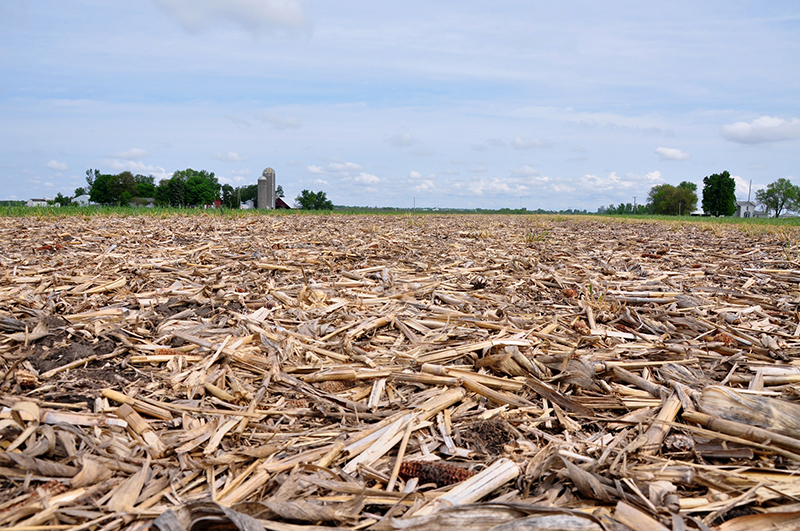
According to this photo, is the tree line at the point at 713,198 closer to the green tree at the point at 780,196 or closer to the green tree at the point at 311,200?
the green tree at the point at 780,196

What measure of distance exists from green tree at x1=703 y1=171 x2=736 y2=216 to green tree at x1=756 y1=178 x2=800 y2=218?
94.0ft

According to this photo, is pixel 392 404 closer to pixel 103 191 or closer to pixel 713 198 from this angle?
pixel 713 198

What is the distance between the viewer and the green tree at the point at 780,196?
99.2 meters

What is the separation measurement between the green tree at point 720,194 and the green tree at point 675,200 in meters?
6.85

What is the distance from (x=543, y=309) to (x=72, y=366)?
3.42 metres

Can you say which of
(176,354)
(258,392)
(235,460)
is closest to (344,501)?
(235,460)

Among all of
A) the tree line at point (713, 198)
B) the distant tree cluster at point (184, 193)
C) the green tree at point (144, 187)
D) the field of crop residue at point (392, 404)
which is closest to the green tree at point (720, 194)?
the tree line at point (713, 198)

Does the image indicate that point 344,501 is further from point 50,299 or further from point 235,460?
point 50,299

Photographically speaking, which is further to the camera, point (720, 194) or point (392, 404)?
point (720, 194)

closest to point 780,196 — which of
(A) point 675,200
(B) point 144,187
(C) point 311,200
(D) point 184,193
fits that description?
(A) point 675,200

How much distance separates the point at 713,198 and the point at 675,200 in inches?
506

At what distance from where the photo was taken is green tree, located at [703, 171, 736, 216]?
79875 millimetres

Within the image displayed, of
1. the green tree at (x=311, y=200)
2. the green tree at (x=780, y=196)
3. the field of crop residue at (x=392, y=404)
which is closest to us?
the field of crop residue at (x=392, y=404)

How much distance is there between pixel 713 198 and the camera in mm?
81500
